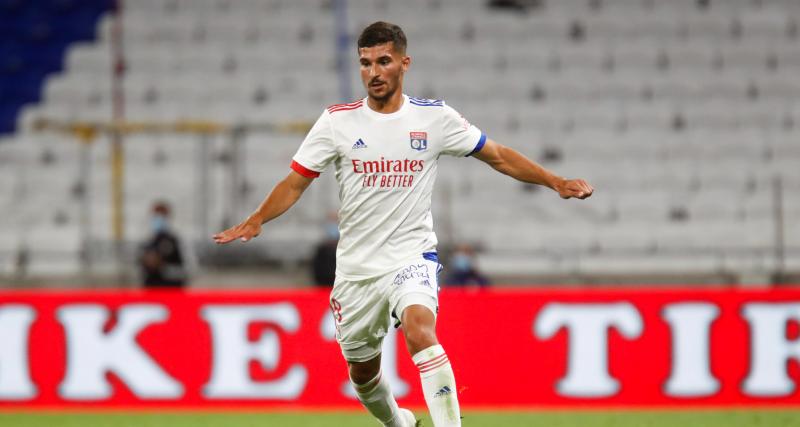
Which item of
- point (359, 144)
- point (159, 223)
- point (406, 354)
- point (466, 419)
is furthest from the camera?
point (159, 223)

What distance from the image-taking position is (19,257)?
47.0ft

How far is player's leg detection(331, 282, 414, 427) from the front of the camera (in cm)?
634

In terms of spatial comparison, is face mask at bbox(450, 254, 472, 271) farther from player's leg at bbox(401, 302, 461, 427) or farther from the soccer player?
player's leg at bbox(401, 302, 461, 427)

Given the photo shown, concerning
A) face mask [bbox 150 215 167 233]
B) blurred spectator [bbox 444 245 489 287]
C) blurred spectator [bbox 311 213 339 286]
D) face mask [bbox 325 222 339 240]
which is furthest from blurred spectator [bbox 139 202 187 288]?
blurred spectator [bbox 444 245 489 287]

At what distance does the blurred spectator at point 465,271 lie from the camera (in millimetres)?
13211

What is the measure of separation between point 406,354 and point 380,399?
3.69 metres

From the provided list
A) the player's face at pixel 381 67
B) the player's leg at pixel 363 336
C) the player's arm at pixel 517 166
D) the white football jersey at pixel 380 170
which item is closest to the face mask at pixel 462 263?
the player's leg at pixel 363 336

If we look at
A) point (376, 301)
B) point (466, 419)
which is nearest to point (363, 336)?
point (376, 301)

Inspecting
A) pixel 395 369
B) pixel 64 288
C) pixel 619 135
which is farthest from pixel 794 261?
pixel 64 288

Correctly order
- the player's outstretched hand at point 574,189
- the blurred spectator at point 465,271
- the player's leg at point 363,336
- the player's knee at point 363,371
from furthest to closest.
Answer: the blurred spectator at point 465,271 → the player's knee at point 363,371 → the player's leg at point 363,336 → the player's outstretched hand at point 574,189

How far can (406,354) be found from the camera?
10469mm

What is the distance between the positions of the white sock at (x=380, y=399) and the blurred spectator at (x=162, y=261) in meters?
6.90

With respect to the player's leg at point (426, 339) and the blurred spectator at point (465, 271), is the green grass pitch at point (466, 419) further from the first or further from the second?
the blurred spectator at point (465, 271)

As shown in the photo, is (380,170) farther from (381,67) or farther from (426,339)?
(426,339)
